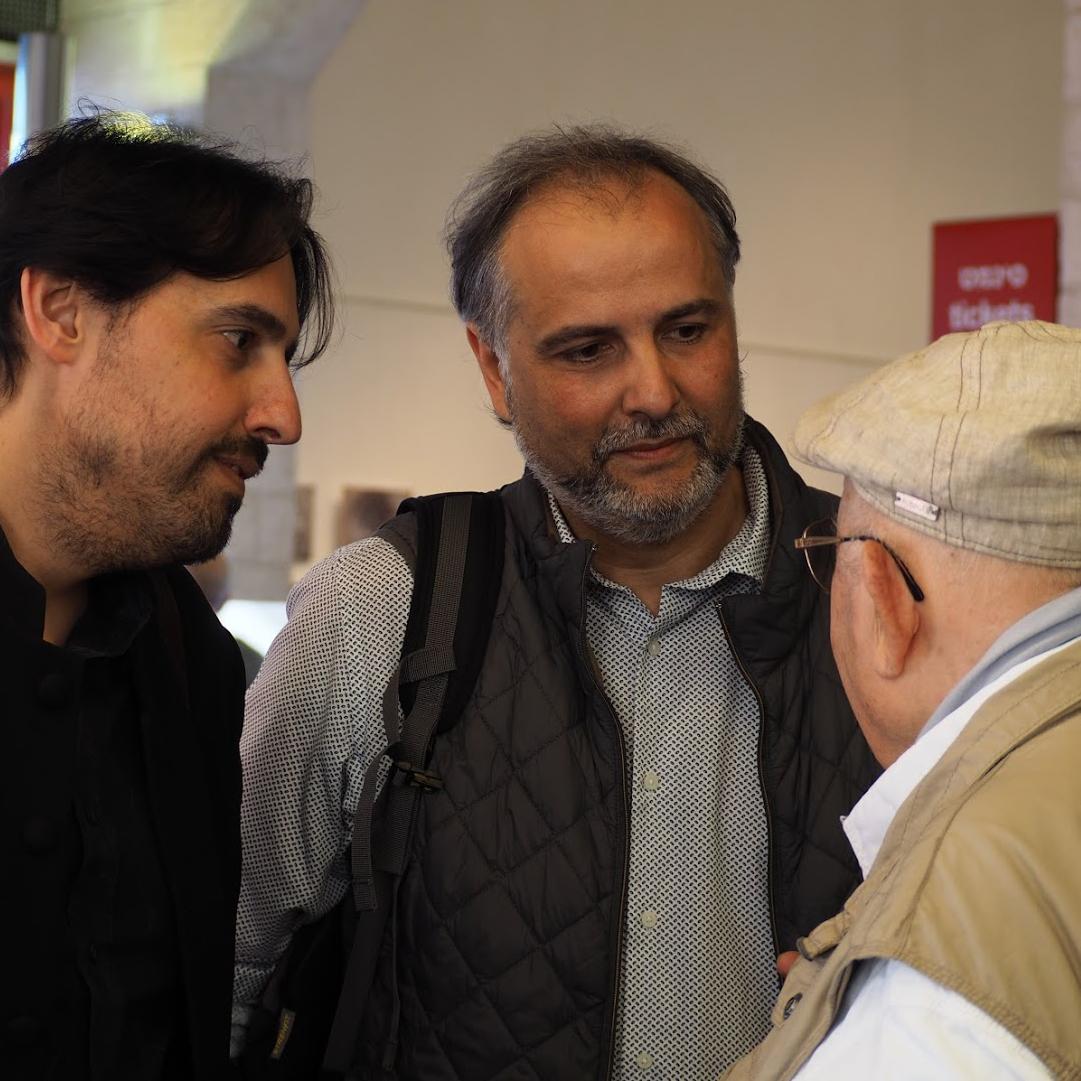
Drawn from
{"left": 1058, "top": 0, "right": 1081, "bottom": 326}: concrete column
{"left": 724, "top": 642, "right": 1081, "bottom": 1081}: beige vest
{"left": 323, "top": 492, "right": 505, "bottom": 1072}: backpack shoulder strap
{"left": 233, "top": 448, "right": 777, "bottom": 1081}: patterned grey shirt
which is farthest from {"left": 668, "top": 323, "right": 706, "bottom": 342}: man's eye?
{"left": 1058, "top": 0, "right": 1081, "bottom": 326}: concrete column

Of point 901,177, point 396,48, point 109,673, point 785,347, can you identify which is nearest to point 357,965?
point 109,673

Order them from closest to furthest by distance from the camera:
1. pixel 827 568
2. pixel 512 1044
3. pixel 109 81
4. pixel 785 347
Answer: pixel 827 568 → pixel 512 1044 → pixel 109 81 → pixel 785 347

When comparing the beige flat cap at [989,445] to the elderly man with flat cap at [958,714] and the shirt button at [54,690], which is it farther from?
the shirt button at [54,690]

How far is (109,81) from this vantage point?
502 centimetres

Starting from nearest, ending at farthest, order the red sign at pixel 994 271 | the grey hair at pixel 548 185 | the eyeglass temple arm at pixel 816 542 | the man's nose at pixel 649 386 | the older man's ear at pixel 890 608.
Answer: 1. the older man's ear at pixel 890 608
2. the eyeglass temple arm at pixel 816 542
3. the man's nose at pixel 649 386
4. the grey hair at pixel 548 185
5. the red sign at pixel 994 271

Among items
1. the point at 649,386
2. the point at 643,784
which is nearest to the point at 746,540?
the point at 649,386

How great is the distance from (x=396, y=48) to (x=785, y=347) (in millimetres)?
2807

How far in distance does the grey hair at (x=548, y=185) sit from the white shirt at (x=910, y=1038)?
1396mm

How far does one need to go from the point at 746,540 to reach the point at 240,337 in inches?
30.7

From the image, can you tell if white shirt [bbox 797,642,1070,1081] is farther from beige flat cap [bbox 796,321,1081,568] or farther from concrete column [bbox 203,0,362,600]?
concrete column [bbox 203,0,362,600]

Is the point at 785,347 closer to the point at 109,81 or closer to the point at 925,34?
the point at 925,34

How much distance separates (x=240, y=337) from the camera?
6.15ft

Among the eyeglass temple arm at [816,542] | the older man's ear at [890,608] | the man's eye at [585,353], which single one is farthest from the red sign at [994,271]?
the older man's ear at [890,608]

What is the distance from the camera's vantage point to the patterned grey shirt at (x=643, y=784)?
1.98m
